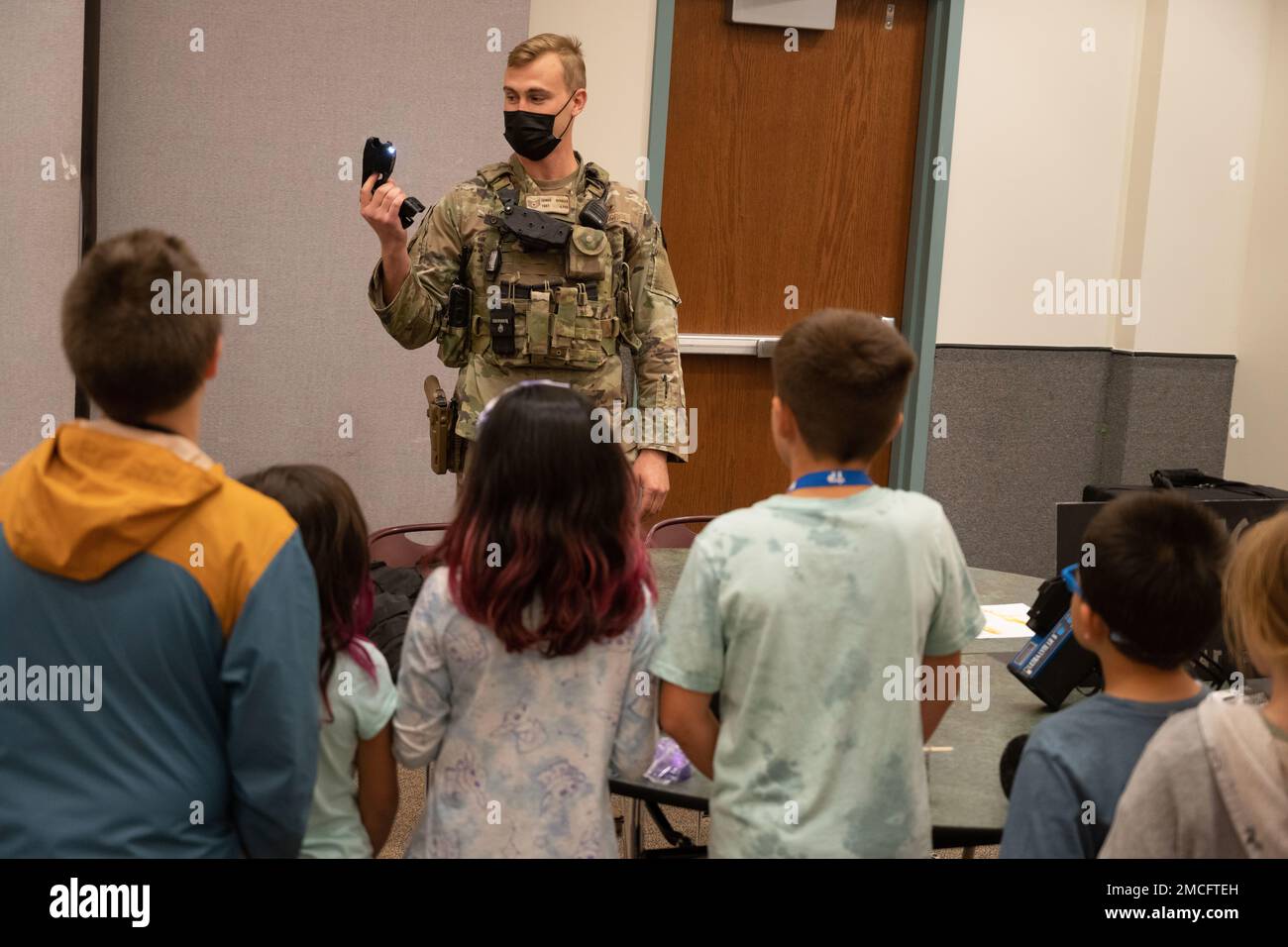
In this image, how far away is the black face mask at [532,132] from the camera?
9.77 ft

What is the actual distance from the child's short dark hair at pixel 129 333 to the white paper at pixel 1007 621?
156cm

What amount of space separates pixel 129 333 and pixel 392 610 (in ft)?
2.61

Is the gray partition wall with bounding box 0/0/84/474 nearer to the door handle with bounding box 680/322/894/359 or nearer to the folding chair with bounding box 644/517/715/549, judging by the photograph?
the folding chair with bounding box 644/517/715/549

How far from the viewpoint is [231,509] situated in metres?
1.40

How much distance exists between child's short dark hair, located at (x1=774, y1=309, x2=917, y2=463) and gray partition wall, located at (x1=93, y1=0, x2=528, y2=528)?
7.30 ft

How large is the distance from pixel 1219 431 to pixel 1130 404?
0.44 metres

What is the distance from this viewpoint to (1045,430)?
495cm

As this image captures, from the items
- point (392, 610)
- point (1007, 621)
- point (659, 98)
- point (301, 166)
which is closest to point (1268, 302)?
point (659, 98)

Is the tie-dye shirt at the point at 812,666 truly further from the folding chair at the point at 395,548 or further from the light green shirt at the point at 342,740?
the folding chair at the point at 395,548

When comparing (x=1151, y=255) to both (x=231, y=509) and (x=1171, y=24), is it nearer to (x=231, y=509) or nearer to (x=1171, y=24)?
(x=1171, y=24)

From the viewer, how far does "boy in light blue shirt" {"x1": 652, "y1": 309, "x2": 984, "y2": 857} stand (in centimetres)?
155

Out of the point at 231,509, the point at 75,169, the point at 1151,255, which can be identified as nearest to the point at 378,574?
the point at 231,509

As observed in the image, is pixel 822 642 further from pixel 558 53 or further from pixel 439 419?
pixel 558 53
